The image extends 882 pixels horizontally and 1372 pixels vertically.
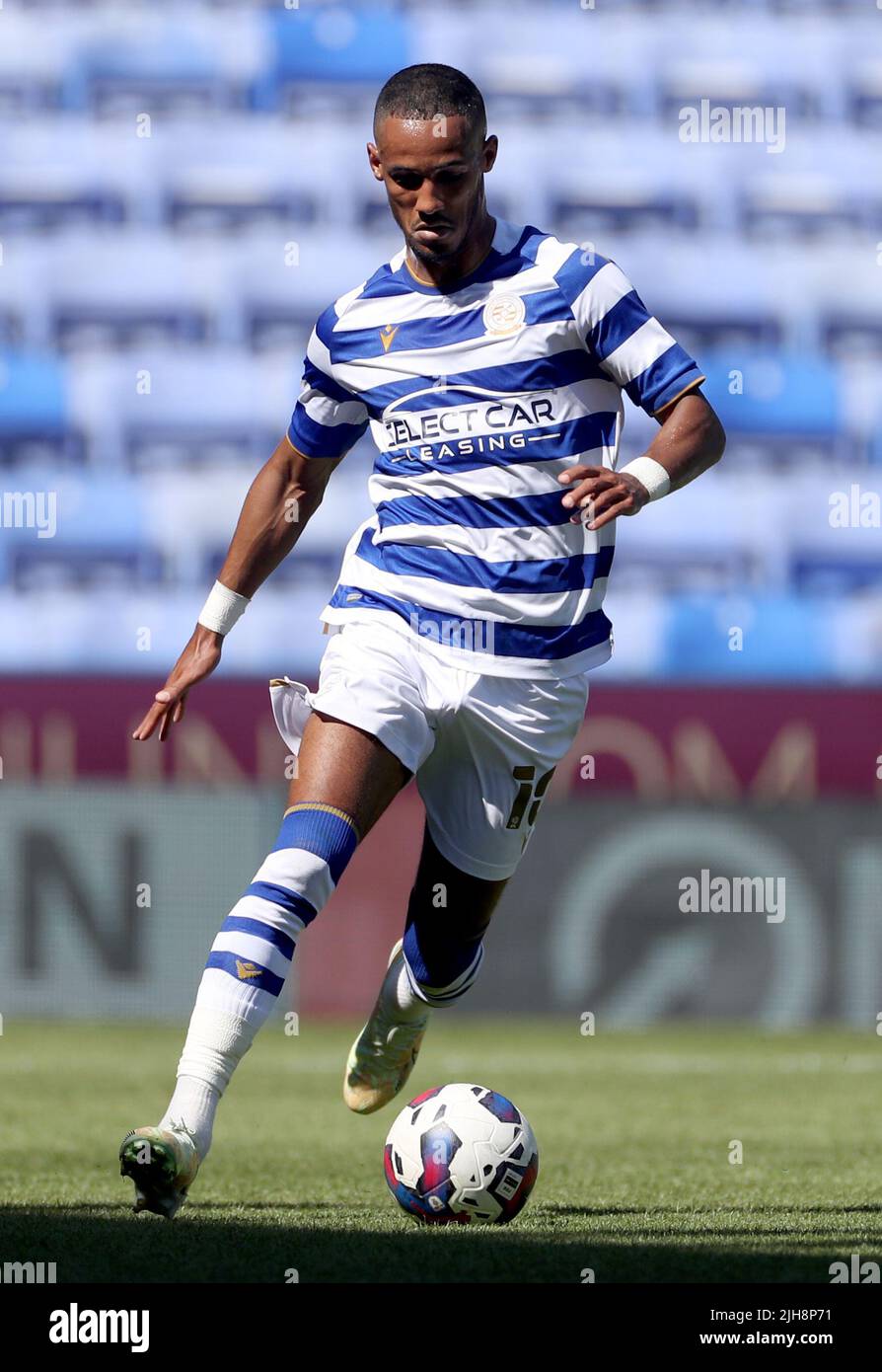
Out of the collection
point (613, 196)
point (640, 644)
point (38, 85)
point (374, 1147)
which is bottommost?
point (374, 1147)

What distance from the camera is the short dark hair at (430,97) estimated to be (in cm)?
435

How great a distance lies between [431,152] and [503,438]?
0.62 metres

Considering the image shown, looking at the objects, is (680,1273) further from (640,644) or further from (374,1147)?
(640,644)

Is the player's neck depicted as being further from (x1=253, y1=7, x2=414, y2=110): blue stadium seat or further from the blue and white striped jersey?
(x1=253, y1=7, x2=414, y2=110): blue stadium seat

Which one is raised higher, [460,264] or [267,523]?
[460,264]

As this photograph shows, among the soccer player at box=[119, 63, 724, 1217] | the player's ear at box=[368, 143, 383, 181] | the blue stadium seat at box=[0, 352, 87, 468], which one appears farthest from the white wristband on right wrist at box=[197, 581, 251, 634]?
the blue stadium seat at box=[0, 352, 87, 468]

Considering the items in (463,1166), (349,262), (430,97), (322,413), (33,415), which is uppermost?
(349,262)

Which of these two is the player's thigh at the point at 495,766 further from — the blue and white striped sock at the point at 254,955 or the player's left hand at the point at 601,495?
the player's left hand at the point at 601,495

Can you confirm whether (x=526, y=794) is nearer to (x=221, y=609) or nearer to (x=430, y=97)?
(x=221, y=609)

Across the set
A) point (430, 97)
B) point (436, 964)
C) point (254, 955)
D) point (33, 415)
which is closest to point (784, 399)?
point (33, 415)

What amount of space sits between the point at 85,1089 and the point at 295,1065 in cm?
177

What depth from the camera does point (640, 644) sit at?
48.2 feet

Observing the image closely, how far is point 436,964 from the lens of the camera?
16.8ft

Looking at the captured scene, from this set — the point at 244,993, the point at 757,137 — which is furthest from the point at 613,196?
the point at 244,993
